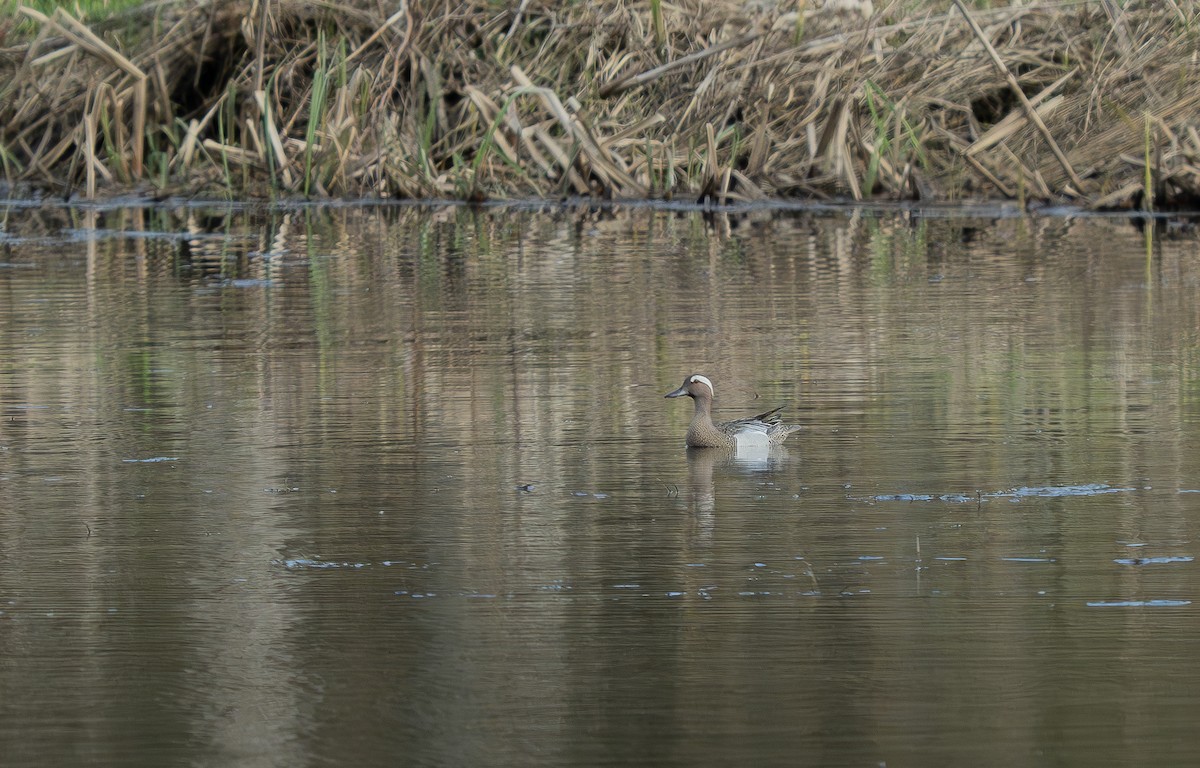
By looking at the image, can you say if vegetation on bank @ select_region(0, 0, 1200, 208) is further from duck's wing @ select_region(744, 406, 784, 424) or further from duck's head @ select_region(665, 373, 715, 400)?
duck's head @ select_region(665, 373, 715, 400)

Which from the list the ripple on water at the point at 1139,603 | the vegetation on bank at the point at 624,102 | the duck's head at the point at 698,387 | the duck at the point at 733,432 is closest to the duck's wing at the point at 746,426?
the duck at the point at 733,432

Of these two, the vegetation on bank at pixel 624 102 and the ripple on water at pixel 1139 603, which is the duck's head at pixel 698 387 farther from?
the vegetation on bank at pixel 624 102

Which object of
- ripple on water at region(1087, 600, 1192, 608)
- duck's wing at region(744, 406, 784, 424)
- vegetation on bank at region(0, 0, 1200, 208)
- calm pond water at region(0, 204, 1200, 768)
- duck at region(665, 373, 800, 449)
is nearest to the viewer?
calm pond water at region(0, 204, 1200, 768)

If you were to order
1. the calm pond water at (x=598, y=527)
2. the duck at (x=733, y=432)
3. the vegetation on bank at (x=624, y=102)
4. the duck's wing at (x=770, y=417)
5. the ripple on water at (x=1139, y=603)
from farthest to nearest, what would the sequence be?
the vegetation on bank at (x=624, y=102)
the duck's wing at (x=770, y=417)
the duck at (x=733, y=432)
the ripple on water at (x=1139, y=603)
the calm pond water at (x=598, y=527)

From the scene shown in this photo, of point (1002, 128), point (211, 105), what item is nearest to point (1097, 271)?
point (1002, 128)

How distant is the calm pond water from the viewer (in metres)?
5.02

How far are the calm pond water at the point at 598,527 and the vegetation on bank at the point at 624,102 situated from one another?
6.78 metres

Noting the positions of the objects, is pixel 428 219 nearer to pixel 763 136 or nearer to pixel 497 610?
pixel 763 136

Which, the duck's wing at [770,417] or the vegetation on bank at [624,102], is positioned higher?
the vegetation on bank at [624,102]

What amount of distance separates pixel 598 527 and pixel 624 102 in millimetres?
15923

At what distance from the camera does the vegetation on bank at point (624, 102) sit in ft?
70.5

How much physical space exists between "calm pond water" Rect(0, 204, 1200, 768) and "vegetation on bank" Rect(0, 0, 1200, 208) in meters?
6.78

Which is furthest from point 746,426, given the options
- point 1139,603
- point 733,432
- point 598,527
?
point 1139,603

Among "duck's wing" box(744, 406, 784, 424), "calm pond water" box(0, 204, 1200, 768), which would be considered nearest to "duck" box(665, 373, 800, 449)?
"duck's wing" box(744, 406, 784, 424)
